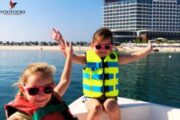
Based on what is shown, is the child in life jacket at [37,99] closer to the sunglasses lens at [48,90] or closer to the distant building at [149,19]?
the sunglasses lens at [48,90]

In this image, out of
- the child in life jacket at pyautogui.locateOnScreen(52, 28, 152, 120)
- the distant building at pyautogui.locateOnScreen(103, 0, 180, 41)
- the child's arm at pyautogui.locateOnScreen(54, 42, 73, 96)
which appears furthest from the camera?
the distant building at pyautogui.locateOnScreen(103, 0, 180, 41)

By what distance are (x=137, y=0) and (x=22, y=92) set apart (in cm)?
10174

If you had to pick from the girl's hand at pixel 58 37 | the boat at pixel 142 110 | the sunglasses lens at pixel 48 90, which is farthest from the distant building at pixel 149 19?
the sunglasses lens at pixel 48 90

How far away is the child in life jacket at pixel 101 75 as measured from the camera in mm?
3596

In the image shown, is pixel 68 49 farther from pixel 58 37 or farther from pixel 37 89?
pixel 37 89

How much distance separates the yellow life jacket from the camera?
3707mm

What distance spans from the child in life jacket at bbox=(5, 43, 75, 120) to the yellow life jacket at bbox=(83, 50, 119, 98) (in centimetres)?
138

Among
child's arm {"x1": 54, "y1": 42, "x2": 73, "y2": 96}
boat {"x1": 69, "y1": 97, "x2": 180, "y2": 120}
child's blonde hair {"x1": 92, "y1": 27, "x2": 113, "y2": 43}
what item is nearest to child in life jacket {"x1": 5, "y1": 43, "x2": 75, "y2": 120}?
child's arm {"x1": 54, "y1": 42, "x2": 73, "y2": 96}

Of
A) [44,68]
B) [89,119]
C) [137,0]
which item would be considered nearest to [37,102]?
[44,68]

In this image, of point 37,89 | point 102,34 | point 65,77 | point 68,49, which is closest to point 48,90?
point 37,89

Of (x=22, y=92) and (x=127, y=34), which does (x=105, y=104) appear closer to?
(x=22, y=92)

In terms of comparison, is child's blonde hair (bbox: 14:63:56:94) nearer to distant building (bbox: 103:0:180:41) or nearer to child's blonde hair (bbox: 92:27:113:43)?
child's blonde hair (bbox: 92:27:113:43)

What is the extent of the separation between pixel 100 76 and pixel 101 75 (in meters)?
0.02

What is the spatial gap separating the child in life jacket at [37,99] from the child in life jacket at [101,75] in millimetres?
1284
